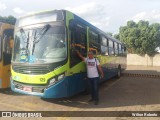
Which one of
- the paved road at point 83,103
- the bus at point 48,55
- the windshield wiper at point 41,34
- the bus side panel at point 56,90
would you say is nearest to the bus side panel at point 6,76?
the paved road at point 83,103

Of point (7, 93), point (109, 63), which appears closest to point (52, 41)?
point (7, 93)

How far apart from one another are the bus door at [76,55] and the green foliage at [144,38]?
28.8 meters

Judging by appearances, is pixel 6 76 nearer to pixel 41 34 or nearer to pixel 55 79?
pixel 41 34

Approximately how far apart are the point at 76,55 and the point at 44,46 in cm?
120

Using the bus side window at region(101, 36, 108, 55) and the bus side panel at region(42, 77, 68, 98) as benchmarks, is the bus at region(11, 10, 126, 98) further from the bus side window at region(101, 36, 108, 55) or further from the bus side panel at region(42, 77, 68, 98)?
the bus side window at region(101, 36, 108, 55)

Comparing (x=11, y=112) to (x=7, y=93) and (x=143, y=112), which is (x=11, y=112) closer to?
(x=7, y=93)

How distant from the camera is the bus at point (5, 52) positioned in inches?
370

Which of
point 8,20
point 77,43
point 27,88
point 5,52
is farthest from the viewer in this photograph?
point 8,20

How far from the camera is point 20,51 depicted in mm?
7988

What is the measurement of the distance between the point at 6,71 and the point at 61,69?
10.9 ft

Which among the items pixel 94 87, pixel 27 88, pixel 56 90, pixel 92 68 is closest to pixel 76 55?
pixel 92 68

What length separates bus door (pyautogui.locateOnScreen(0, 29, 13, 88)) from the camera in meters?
9.40

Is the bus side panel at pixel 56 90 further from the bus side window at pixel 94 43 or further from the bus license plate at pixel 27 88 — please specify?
the bus side window at pixel 94 43

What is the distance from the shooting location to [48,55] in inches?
291
